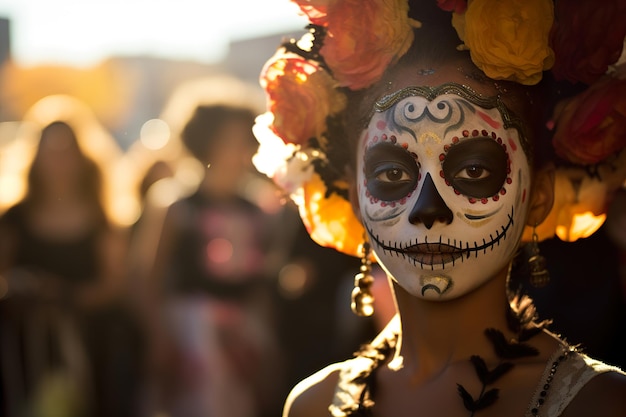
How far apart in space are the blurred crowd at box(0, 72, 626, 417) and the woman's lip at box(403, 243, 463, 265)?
2.62m

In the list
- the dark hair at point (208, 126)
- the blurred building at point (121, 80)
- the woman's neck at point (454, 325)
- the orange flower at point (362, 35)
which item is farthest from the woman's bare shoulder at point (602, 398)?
the blurred building at point (121, 80)

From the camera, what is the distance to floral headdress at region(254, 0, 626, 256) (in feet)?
9.58

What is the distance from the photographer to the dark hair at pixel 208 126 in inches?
238

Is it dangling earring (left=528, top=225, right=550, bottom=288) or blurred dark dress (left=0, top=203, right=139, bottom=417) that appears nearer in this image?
dangling earring (left=528, top=225, right=550, bottom=288)

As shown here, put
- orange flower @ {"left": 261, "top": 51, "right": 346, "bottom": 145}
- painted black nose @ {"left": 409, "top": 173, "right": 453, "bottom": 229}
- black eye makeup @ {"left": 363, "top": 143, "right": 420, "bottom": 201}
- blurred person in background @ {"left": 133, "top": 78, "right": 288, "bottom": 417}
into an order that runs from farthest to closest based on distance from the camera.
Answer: blurred person in background @ {"left": 133, "top": 78, "right": 288, "bottom": 417} < orange flower @ {"left": 261, "top": 51, "right": 346, "bottom": 145} < black eye makeup @ {"left": 363, "top": 143, "right": 420, "bottom": 201} < painted black nose @ {"left": 409, "top": 173, "right": 453, "bottom": 229}

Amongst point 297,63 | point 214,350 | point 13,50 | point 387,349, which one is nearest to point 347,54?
point 297,63

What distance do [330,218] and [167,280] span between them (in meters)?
2.69

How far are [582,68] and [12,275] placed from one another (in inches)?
160

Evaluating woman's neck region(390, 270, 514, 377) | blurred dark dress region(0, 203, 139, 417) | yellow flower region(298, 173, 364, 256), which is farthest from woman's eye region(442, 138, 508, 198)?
blurred dark dress region(0, 203, 139, 417)

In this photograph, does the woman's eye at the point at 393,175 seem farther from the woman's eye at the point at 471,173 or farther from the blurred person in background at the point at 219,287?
the blurred person in background at the point at 219,287

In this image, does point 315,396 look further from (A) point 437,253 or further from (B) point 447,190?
(B) point 447,190

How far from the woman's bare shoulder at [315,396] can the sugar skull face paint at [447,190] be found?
0.42 metres

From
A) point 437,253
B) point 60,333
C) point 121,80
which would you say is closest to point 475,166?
point 437,253

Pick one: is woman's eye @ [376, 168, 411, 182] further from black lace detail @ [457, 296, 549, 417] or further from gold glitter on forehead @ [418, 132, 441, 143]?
black lace detail @ [457, 296, 549, 417]
